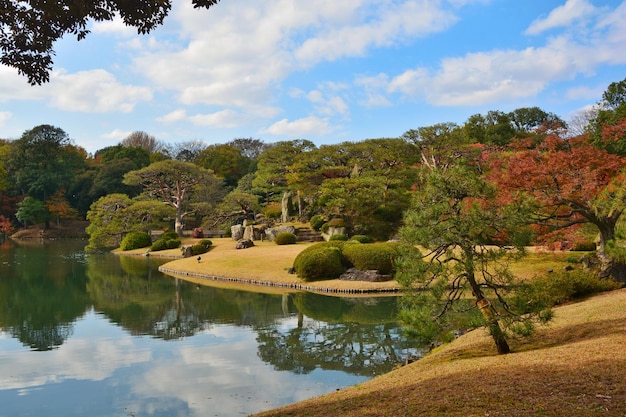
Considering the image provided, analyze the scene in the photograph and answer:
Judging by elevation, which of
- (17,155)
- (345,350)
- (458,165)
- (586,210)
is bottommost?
(345,350)

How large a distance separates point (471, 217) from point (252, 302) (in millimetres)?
11851

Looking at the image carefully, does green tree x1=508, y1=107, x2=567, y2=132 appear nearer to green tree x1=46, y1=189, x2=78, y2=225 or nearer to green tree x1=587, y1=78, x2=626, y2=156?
green tree x1=587, y1=78, x2=626, y2=156

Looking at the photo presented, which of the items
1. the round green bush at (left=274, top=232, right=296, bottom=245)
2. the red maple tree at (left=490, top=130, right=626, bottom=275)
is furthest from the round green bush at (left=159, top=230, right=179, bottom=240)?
the red maple tree at (left=490, top=130, right=626, bottom=275)

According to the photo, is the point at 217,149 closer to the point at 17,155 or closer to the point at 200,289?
the point at 17,155

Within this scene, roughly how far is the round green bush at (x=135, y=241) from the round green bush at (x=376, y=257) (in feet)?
72.3

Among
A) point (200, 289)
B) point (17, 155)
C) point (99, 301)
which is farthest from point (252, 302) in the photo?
point (17, 155)

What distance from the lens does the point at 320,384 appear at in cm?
916

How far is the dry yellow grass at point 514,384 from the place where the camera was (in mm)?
4992

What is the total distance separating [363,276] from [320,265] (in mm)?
1871

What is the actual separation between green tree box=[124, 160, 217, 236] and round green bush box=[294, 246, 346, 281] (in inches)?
862

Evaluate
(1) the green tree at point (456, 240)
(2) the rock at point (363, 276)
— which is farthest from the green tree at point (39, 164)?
(1) the green tree at point (456, 240)

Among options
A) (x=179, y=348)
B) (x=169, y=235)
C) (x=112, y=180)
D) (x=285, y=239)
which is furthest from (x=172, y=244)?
(x=179, y=348)

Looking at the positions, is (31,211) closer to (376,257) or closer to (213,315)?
(213,315)

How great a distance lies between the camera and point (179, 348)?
12.0 metres
